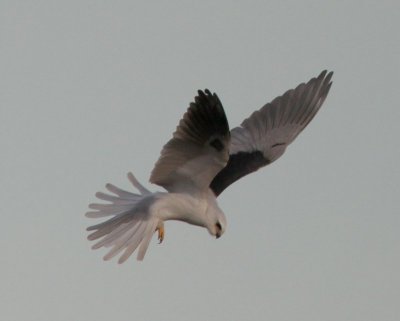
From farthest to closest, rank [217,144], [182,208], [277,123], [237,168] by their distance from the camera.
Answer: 1. [277,123]
2. [237,168]
3. [182,208]
4. [217,144]

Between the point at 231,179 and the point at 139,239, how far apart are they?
149cm

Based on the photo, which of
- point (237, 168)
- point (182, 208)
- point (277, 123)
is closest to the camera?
point (182, 208)

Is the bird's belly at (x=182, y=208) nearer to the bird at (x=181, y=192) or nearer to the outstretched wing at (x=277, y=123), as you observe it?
the bird at (x=181, y=192)

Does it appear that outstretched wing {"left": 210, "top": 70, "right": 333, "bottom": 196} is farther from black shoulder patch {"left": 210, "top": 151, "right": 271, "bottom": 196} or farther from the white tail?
the white tail

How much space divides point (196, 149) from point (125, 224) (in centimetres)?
69

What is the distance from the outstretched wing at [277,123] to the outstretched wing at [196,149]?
1278 mm

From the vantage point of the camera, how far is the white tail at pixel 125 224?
304 inches

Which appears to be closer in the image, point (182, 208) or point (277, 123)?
point (182, 208)

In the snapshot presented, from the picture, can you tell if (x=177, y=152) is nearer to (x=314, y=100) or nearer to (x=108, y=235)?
(x=108, y=235)

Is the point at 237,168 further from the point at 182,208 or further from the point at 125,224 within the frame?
the point at 125,224

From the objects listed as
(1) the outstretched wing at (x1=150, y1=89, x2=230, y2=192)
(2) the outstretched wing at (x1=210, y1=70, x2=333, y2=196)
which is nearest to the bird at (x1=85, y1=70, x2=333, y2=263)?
(1) the outstretched wing at (x1=150, y1=89, x2=230, y2=192)

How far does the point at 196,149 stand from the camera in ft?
25.9

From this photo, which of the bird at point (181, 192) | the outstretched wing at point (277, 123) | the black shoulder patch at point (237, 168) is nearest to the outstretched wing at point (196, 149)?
the bird at point (181, 192)

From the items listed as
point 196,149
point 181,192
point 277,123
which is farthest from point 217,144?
point 277,123
